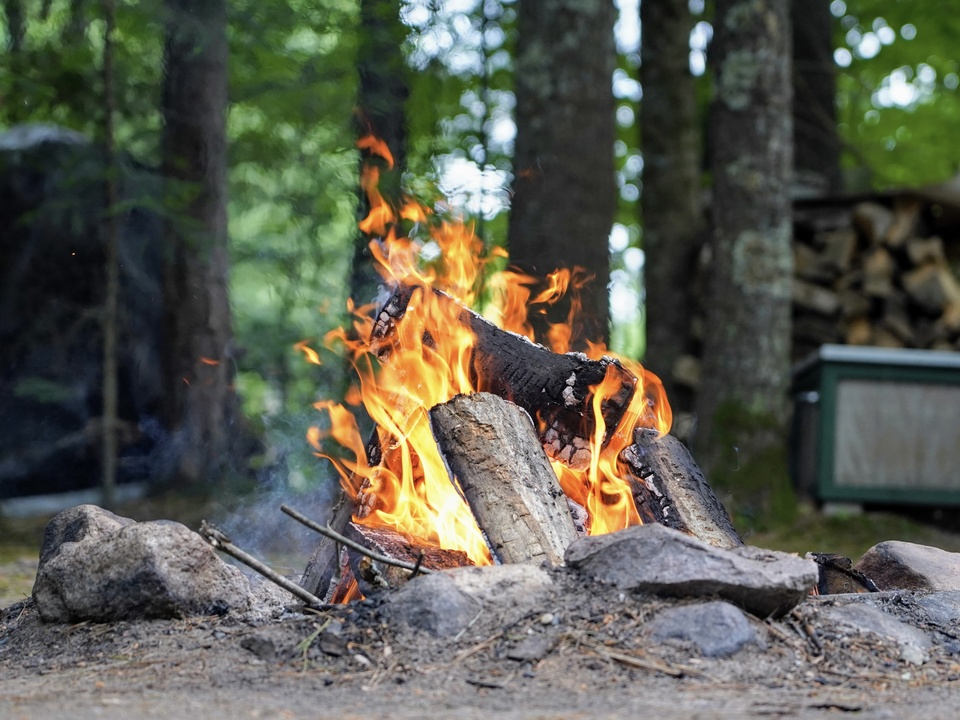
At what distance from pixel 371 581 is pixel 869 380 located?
629cm

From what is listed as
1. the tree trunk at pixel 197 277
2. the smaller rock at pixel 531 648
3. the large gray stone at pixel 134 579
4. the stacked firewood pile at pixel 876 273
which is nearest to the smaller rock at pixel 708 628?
the smaller rock at pixel 531 648

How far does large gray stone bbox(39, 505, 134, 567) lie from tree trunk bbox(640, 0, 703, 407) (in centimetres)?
625

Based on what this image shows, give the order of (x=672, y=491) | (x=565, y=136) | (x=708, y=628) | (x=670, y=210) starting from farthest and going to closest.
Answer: (x=670, y=210) < (x=565, y=136) < (x=672, y=491) < (x=708, y=628)

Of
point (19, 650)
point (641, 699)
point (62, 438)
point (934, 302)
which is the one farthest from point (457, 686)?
point (62, 438)

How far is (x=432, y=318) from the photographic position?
15.1 feet

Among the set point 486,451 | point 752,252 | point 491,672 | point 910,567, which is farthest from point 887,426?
point 491,672

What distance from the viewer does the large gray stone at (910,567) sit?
428 centimetres

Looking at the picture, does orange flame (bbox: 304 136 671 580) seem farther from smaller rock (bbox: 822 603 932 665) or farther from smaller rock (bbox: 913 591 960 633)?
smaller rock (bbox: 913 591 960 633)

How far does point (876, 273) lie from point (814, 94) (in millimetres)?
2974

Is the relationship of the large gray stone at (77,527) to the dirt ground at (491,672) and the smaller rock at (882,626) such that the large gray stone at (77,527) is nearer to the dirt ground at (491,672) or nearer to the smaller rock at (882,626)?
the dirt ground at (491,672)

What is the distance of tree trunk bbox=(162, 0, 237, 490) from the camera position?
32.2ft

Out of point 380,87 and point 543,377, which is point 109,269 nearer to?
point 380,87

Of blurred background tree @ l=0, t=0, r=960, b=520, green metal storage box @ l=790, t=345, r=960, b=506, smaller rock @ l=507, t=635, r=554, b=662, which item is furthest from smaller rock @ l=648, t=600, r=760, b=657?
green metal storage box @ l=790, t=345, r=960, b=506

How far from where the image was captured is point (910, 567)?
4328 millimetres
